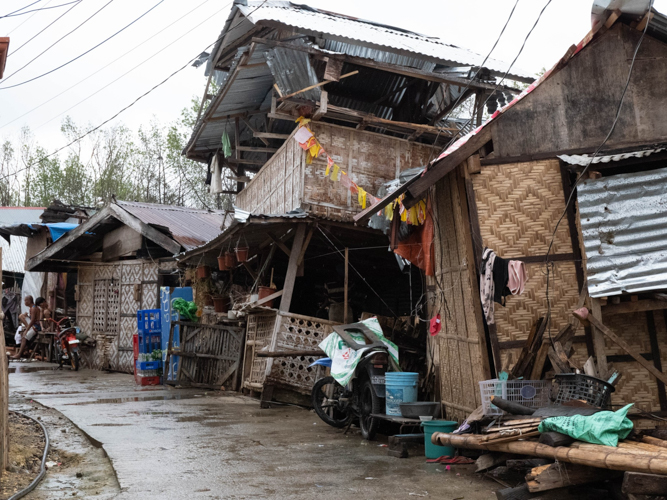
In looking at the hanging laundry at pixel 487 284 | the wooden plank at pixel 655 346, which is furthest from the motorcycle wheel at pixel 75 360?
the wooden plank at pixel 655 346

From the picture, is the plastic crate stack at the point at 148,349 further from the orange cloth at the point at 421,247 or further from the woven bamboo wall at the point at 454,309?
→ the woven bamboo wall at the point at 454,309

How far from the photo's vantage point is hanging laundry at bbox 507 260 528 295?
22.0 feet

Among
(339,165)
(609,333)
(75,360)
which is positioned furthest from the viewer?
(75,360)

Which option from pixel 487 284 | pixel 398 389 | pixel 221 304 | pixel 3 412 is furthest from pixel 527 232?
pixel 221 304

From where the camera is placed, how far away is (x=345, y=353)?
9039 mm

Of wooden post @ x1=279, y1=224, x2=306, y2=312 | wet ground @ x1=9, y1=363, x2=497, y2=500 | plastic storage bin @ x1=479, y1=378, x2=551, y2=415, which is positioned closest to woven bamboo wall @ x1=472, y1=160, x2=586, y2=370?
plastic storage bin @ x1=479, y1=378, x2=551, y2=415

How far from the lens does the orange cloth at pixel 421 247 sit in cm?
876

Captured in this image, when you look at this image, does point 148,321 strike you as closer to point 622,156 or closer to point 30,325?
point 30,325

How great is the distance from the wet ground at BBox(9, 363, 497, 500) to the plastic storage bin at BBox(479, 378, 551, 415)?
0.75m

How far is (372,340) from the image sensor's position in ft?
29.4

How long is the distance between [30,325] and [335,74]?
584 inches

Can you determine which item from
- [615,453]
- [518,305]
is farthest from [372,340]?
[615,453]

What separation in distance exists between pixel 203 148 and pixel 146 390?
6857 mm


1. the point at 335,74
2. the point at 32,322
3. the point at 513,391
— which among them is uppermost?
the point at 335,74
